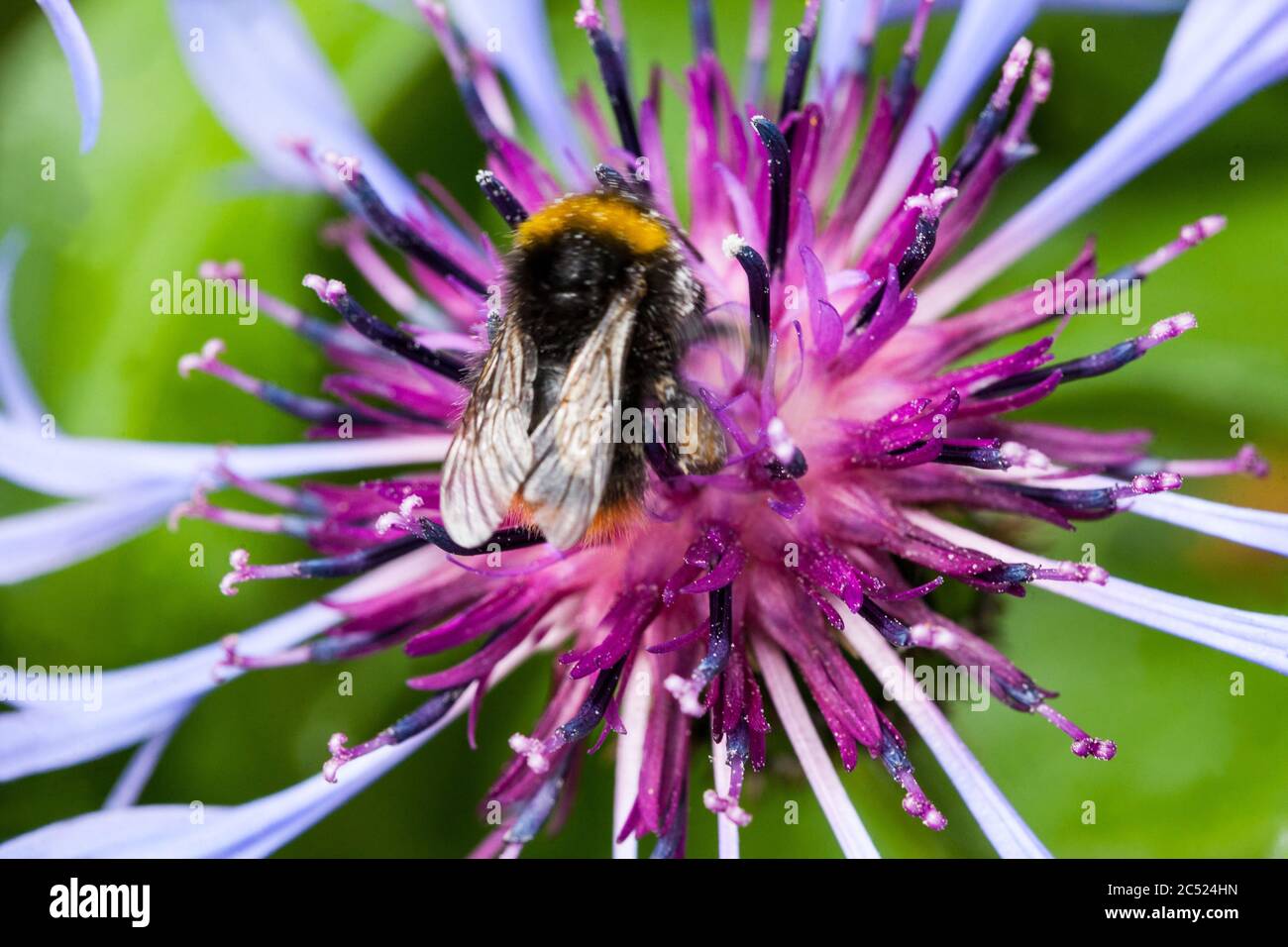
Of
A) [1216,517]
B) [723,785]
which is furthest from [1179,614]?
[723,785]

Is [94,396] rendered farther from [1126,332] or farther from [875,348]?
[1126,332]

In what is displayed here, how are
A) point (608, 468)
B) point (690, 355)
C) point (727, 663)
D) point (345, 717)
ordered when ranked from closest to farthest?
1. point (608, 468)
2. point (690, 355)
3. point (727, 663)
4. point (345, 717)

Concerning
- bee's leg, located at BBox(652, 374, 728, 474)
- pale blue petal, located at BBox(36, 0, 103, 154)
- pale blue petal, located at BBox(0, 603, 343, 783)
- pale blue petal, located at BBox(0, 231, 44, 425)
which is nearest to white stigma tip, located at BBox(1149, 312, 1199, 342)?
bee's leg, located at BBox(652, 374, 728, 474)

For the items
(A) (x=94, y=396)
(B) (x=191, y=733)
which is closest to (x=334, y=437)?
(A) (x=94, y=396)

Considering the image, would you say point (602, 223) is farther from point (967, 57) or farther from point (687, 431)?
point (967, 57)
